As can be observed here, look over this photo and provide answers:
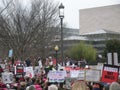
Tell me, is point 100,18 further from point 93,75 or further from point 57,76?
point 93,75

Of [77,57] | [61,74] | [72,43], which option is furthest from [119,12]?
[61,74]

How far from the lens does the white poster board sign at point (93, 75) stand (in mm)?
13922

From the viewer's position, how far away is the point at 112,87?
9.49 m

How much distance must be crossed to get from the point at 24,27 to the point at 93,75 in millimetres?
30687

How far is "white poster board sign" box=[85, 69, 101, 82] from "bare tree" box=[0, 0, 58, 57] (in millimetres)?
28871

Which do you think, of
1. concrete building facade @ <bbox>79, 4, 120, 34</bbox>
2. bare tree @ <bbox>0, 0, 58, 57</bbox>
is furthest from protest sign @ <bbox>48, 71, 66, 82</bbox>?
concrete building facade @ <bbox>79, 4, 120, 34</bbox>

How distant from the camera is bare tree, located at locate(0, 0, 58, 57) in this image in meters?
43.5

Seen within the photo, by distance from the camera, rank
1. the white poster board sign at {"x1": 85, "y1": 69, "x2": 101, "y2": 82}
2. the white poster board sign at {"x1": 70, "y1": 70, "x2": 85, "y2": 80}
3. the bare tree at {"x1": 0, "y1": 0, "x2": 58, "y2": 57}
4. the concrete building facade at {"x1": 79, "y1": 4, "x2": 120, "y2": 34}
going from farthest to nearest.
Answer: the concrete building facade at {"x1": 79, "y1": 4, "x2": 120, "y2": 34} → the bare tree at {"x1": 0, "y1": 0, "x2": 58, "y2": 57} → the white poster board sign at {"x1": 70, "y1": 70, "x2": 85, "y2": 80} → the white poster board sign at {"x1": 85, "y1": 69, "x2": 101, "y2": 82}

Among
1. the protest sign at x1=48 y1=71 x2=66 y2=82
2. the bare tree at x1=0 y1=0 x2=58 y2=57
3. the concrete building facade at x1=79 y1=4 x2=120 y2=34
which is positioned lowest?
the protest sign at x1=48 y1=71 x2=66 y2=82

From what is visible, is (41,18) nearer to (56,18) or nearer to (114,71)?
(56,18)

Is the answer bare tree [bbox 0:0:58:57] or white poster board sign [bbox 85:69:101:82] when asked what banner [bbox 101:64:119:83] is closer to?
white poster board sign [bbox 85:69:101:82]

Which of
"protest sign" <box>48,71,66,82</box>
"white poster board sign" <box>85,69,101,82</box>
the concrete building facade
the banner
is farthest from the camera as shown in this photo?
the concrete building facade

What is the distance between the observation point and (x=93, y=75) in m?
14.0

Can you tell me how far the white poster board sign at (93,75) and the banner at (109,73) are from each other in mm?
508
